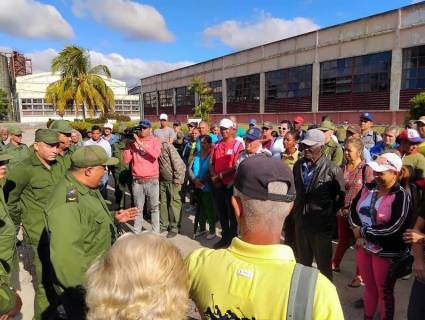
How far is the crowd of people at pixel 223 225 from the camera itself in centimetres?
122

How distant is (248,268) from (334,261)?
3465 mm

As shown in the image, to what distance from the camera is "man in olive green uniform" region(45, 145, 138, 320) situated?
6.82 ft

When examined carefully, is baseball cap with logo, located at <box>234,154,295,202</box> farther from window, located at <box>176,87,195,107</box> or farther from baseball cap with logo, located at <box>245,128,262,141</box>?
window, located at <box>176,87,195,107</box>

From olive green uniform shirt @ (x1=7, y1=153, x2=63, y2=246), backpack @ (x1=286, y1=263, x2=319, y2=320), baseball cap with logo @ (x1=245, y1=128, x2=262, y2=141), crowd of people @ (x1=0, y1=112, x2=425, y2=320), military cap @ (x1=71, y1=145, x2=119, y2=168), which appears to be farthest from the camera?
baseball cap with logo @ (x1=245, y1=128, x2=262, y2=141)

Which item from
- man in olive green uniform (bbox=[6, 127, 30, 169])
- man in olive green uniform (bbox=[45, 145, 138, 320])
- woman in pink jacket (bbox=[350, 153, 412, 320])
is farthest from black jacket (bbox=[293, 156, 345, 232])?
man in olive green uniform (bbox=[6, 127, 30, 169])

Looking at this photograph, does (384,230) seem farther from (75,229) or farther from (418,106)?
(418,106)

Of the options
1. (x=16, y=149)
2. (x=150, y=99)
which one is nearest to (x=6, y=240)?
(x=16, y=149)

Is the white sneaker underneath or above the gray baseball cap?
underneath

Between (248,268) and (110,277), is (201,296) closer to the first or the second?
(248,268)

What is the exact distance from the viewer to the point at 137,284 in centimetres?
122

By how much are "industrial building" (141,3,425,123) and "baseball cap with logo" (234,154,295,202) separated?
21.3m

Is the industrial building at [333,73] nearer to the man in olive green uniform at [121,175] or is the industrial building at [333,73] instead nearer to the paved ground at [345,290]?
the man in olive green uniform at [121,175]

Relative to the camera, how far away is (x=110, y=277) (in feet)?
4.06

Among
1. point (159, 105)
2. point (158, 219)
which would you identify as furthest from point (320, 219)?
point (159, 105)
